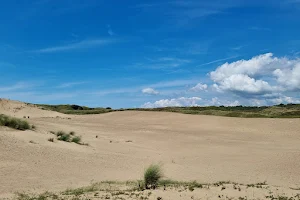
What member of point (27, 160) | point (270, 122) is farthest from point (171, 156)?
point (270, 122)

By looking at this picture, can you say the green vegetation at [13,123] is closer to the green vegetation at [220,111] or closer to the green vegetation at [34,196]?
the green vegetation at [34,196]

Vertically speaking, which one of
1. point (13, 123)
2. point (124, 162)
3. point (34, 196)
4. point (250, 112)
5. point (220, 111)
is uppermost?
point (220, 111)

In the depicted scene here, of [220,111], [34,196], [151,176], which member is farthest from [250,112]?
[34,196]

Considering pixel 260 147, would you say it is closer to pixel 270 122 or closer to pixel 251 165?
pixel 251 165

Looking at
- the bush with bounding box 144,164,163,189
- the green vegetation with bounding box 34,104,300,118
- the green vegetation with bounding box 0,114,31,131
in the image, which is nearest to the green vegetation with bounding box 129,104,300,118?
the green vegetation with bounding box 34,104,300,118

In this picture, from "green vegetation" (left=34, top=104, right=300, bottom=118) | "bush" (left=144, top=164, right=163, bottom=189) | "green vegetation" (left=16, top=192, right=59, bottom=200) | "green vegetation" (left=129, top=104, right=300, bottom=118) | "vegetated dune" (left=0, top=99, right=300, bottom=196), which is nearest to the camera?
"green vegetation" (left=16, top=192, right=59, bottom=200)

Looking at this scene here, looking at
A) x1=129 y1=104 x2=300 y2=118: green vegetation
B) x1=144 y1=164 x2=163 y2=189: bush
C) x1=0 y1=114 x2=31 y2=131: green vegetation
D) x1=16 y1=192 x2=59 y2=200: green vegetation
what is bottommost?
x1=16 y1=192 x2=59 y2=200: green vegetation

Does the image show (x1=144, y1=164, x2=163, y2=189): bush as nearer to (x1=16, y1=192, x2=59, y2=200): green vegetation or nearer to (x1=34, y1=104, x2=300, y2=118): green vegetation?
(x1=16, y1=192, x2=59, y2=200): green vegetation

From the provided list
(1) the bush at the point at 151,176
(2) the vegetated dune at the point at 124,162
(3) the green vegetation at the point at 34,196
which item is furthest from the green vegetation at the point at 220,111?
(3) the green vegetation at the point at 34,196

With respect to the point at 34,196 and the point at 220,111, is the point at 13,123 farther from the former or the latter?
the point at 220,111

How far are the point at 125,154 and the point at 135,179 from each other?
6960mm

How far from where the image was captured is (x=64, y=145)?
2197cm

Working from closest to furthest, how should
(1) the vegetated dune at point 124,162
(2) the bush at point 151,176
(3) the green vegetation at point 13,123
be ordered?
(2) the bush at point 151,176 < (1) the vegetated dune at point 124,162 < (3) the green vegetation at point 13,123

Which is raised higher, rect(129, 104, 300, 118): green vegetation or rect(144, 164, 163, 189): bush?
rect(129, 104, 300, 118): green vegetation
